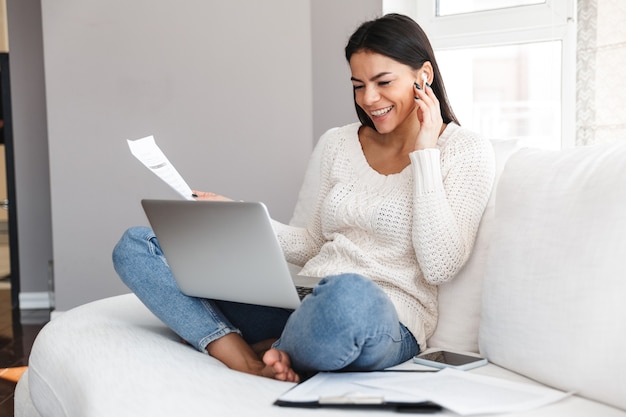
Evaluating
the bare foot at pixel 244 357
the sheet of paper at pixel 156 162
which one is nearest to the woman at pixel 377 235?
the bare foot at pixel 244 357

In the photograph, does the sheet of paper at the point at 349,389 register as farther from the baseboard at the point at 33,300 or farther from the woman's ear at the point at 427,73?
the baseboard at the point at 33,300

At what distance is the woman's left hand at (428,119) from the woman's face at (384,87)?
0.14 ft

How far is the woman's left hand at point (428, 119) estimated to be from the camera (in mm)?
1774

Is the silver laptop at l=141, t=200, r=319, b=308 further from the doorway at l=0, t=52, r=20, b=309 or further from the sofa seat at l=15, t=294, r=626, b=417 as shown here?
the doorway at l=0, t=52, r=20, b=309

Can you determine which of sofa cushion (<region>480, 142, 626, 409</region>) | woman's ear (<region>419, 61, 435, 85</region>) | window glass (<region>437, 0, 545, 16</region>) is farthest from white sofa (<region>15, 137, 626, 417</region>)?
window glass (<region>437, 0, 545, 16</region>)

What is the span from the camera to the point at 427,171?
1.70m

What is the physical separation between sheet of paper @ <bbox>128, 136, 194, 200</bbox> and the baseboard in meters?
2.83

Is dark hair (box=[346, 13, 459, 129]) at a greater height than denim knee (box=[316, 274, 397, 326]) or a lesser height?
greater

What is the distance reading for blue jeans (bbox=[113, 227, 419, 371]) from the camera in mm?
1358

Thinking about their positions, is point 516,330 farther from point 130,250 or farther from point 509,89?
point 509,89

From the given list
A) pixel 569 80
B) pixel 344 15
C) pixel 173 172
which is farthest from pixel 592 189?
pixel 344 15

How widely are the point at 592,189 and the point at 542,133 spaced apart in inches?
58.7

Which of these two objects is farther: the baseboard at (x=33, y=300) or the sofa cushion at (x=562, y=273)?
the baseboard at (x=33, y=300)

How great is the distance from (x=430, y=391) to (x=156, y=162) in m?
0.79
